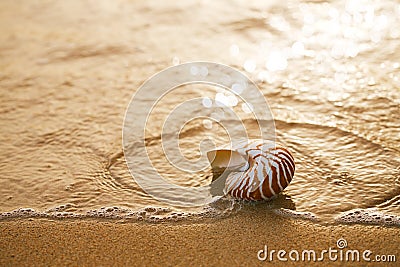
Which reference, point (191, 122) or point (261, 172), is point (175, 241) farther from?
point (191, 122)

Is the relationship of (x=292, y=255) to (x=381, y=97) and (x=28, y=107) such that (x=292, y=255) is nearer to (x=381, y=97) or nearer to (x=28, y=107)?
(x=381, y=97)

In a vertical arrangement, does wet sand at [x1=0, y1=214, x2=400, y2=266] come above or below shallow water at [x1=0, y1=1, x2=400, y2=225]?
below

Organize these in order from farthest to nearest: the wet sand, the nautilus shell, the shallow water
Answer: the shallow water, the nautilus shell, the wet sand

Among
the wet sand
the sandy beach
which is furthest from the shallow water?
the wet sand

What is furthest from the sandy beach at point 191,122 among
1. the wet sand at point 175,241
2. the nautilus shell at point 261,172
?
the nautilus shell at point 261,172

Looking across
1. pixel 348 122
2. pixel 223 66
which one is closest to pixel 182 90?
pixel 223 66

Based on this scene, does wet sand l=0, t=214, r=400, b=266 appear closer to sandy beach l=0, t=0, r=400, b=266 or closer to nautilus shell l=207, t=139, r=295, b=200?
sandy beach l=0, t=0, r=400, b=266
